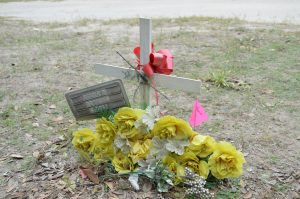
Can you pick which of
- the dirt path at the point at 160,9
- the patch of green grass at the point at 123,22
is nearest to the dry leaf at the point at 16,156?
the patch of green grass at the point at 123,22

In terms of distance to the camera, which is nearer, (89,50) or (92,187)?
(92,187)

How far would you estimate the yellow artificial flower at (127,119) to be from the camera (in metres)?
2.33

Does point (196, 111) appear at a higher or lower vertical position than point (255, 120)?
higher

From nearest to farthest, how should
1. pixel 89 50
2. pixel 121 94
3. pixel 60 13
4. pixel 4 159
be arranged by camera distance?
pixel 121 94 → pixel 4 159 → pixel 89 50 → pixel 60 13


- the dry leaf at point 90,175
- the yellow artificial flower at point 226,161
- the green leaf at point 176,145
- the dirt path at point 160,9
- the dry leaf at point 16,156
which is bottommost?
the dry leaf at point 16,156

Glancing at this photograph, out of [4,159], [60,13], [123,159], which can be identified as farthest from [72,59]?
[60,13]

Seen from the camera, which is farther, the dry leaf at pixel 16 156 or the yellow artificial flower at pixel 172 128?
the dry leaf at pixel 16 156

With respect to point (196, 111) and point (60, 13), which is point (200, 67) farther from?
point (60, 13)

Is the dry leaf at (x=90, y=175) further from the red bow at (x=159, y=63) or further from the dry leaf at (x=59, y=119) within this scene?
the dry leaf at (x=59, y=119)

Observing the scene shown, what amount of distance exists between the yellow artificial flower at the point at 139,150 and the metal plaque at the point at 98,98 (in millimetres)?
296

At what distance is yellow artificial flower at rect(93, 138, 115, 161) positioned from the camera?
245cm

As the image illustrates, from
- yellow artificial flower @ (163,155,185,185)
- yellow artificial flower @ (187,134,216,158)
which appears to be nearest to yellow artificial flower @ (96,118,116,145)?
yellow artificial flower @ (163,155,185,185)

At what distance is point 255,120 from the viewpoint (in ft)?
10.9

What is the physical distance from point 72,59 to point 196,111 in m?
3.08
